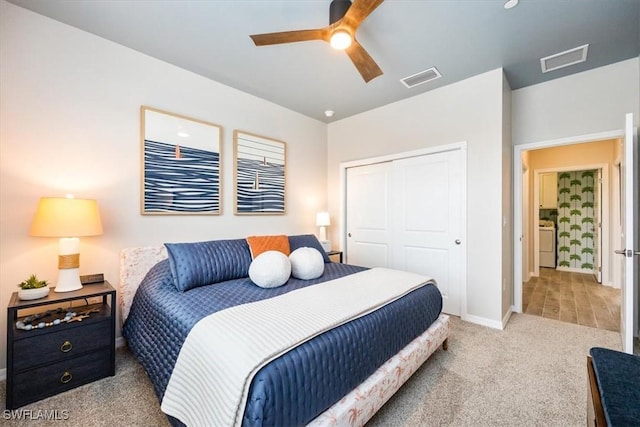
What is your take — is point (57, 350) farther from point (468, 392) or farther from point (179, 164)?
point (468, 392)

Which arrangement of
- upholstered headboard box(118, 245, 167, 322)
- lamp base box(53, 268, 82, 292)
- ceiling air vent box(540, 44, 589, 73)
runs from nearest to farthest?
1. lamp base box(53, 268, 82, 292)
2. upholstered headboard box(118, 245, 167, 322)
3. ceiling air vent box(540, 44, 589, 73)

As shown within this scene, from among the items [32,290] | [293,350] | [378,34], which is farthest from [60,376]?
[378,34]

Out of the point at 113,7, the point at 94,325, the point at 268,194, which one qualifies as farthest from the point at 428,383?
the point at 113,7

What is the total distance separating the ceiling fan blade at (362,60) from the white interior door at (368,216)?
1.71 m

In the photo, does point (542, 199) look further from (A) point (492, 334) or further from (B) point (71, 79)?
(B) point (71, 79)

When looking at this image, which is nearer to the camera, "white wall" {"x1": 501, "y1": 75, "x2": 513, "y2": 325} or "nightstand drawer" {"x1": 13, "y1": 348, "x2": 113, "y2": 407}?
"nightstand drawer" {"x1": 13, "y1": 348, "x2": 113, "y2": 407}

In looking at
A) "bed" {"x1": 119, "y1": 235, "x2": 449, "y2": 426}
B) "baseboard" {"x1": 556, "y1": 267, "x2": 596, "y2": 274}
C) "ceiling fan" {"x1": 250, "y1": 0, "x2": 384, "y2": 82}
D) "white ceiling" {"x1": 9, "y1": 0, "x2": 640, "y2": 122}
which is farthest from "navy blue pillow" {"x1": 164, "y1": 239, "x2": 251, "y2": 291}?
"baseboard" {"x1": 556, "y1": 267, "x2": 596, "y2": 274}

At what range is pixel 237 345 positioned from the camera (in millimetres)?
1161

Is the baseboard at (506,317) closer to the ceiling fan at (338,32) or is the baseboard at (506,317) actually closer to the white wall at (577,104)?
the white wall at (577,104)

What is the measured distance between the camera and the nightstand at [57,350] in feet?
5.38

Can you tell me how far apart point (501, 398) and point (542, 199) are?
5.89 meters

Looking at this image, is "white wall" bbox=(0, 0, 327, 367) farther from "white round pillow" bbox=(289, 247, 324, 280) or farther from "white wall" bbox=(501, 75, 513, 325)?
"white wall" bbox=(501, 75, 513, 325)

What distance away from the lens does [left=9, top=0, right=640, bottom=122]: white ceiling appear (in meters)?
1.97

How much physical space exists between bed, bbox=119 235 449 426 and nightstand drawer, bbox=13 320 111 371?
0.21 m
